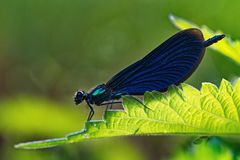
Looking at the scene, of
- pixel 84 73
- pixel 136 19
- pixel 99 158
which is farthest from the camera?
pixel 136 19

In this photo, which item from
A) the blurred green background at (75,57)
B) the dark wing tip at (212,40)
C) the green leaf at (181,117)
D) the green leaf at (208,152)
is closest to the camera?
the green leaf at (181,117)

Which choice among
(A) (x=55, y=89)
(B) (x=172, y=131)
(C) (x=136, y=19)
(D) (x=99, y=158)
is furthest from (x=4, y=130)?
(C) (x=136, y=19)

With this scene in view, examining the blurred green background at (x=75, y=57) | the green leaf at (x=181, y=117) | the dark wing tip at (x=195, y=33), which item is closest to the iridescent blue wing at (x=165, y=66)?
the dark wing tip at (x=195, y=33)

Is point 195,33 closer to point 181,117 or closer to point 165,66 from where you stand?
point 165,66

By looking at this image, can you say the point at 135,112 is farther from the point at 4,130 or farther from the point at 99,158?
the point at 4,130

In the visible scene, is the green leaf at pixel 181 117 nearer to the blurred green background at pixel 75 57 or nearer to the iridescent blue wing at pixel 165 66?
the iridescent blue wing at pixel 165 66

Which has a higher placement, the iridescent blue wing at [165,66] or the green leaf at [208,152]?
the iridescent blue wing at [165,66]

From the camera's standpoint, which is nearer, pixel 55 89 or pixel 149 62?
pixel 149 62
